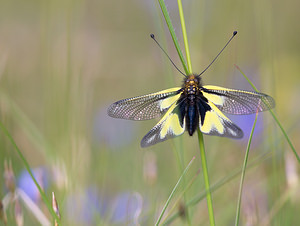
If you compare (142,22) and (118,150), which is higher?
(142,22)

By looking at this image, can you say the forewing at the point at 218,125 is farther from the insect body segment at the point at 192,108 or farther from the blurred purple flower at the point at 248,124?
the blurred purple flower at the point at 248,124

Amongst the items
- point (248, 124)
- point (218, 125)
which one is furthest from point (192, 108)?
point (248, 124)

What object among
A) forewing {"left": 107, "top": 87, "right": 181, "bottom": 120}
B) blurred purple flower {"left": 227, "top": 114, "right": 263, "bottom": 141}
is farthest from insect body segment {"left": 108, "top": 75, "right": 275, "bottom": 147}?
blurred purple flower {"left": 227, "top": 114, "right": 263, "bottom": 141}

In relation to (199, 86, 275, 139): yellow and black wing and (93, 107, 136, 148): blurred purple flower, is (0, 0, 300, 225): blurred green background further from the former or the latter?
(199, 86, 275, 139): yellow and black wing

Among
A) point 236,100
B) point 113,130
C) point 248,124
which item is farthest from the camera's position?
point 113,130

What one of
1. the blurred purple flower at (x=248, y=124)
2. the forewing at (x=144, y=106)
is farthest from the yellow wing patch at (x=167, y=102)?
the blurred purple flower at (x=248, y=124)

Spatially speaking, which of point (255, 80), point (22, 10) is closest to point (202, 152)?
point (255, 80)

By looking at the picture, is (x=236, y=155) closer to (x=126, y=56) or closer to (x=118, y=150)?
(x=118, y=150)

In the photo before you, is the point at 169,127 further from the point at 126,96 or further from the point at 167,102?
the point at 126,96
